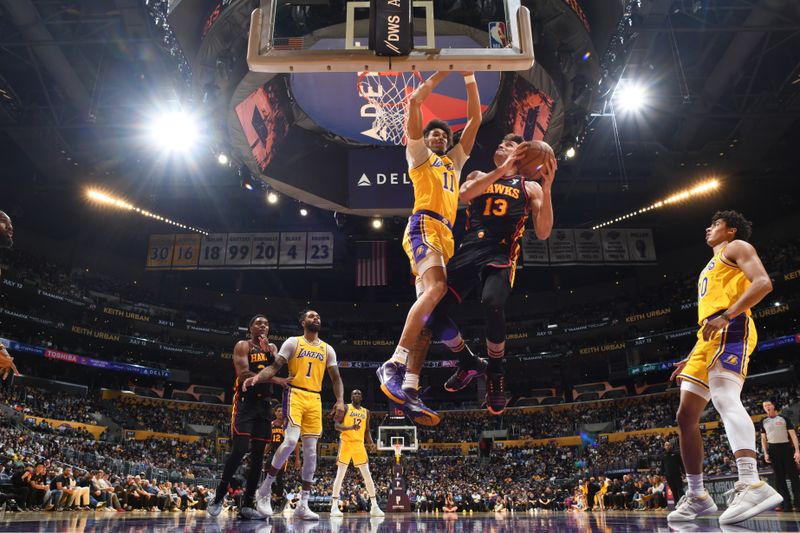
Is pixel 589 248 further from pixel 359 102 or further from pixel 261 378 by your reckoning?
pixel 261 378

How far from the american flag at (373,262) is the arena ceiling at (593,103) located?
732 centimetres

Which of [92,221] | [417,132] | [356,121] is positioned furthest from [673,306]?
[92,221]

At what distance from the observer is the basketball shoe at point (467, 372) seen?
14.5 feet

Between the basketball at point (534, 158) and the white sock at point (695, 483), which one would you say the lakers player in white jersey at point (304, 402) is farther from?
the white sock at point (695, 483)

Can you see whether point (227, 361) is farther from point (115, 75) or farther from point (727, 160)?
point (727, 160)

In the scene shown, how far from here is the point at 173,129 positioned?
62.4 feet

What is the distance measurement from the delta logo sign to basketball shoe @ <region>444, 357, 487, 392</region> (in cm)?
699

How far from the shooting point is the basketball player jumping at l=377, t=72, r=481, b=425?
403 cm

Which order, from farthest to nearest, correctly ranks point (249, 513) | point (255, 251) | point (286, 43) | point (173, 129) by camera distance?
point (255, 251)
point (173, 129)
point (249, 513)
point (286, 43)

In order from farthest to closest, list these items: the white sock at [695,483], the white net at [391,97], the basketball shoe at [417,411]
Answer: the white net at [391,97] → the white sock at [695,483] → the basketball shoe at [417,411]

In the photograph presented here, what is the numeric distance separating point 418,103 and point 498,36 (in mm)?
1023

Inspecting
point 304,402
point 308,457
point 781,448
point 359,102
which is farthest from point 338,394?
point 781,448

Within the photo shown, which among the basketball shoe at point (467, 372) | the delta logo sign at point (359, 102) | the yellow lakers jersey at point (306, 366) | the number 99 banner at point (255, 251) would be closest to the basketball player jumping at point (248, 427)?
the yellow lakers jersey at point (306, 366)

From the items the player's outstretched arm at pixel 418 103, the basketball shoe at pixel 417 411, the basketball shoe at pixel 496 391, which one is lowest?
the basketball shoe at pixel 417 411
